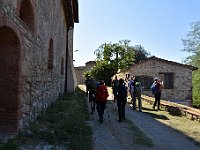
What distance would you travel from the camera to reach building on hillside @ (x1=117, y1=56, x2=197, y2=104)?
3155cm

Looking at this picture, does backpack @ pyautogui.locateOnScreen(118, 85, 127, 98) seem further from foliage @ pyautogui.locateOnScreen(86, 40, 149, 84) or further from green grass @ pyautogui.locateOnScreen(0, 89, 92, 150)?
foliage @ pyautogui.locateOnScreen(86, 40, 149, 84)

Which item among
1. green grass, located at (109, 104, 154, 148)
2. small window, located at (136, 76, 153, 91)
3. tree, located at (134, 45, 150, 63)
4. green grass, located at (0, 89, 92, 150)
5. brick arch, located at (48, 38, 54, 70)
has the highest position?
tree, located at (134, 45, 150, 63)

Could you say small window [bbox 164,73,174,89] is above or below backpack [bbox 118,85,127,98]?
above

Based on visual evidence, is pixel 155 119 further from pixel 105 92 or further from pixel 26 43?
pixel 26 43

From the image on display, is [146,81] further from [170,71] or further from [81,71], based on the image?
[81,71]

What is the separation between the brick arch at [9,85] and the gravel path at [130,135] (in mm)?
2084

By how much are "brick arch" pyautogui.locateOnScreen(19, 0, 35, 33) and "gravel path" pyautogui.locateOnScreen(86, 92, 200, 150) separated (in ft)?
11.6

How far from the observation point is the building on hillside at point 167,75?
104 ft

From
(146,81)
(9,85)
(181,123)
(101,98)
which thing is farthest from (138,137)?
(146,81)

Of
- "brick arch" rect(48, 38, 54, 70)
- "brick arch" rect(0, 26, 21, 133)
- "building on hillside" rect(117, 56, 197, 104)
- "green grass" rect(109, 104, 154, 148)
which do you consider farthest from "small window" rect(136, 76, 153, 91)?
"brick arch" rect(0, 26, 21, 133)

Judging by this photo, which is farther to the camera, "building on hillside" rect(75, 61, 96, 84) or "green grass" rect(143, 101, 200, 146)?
"building on hillside" rect(75, 61, 96, 84)

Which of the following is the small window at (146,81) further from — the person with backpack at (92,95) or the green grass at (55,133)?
the green grass at (55,133)

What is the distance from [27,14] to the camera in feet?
28.9

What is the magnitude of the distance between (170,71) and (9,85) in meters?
26.1
